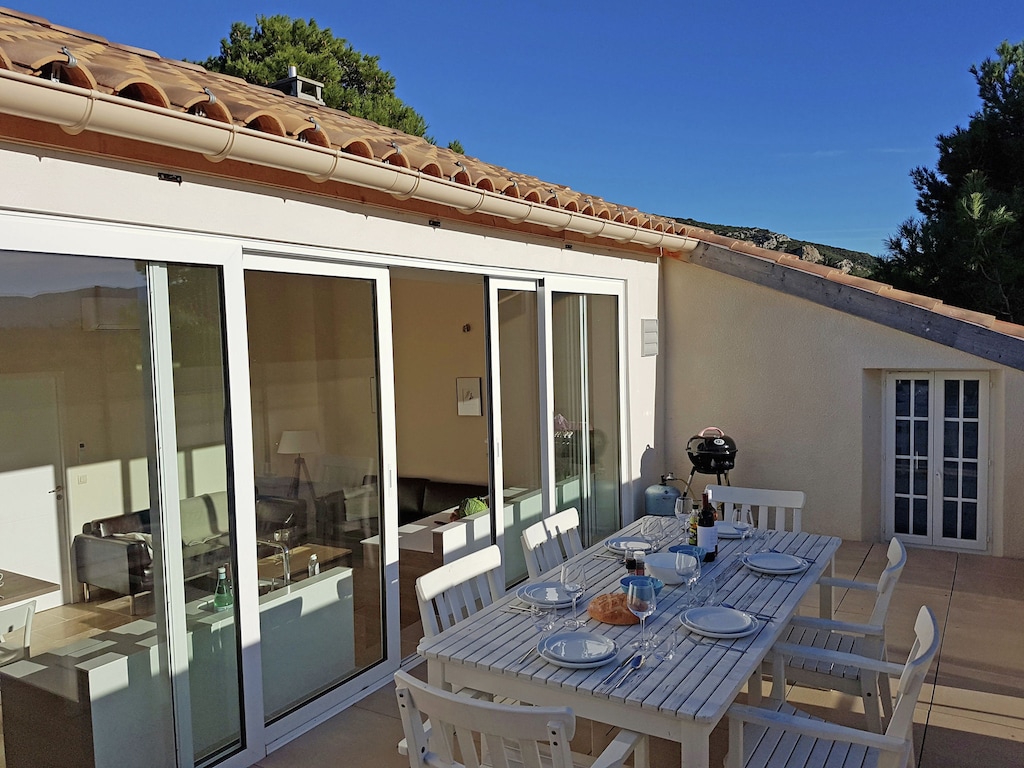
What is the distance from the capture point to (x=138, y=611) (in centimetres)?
358

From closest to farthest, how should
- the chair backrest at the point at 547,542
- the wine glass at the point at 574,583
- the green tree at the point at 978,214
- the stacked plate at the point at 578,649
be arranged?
the stacked plate at the point at 578,649
the wine glass at the point at 574,583
the chair backrest at the point at 547,542
the green tree at the point at 978,214

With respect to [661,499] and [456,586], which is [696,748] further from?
[661,499]

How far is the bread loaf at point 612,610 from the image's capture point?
11.6 feet

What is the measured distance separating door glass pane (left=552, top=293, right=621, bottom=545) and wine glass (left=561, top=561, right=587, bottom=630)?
2.64m

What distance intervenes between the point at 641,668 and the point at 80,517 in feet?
8.71

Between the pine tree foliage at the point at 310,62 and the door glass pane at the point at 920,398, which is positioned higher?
the pine tree foliage at the point at 310,62

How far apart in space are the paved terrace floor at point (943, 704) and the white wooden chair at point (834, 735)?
0.97 meters

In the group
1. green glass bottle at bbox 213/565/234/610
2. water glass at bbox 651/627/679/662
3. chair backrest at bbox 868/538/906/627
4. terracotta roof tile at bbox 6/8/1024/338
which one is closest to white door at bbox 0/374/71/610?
green glass bottle at bbox 213/565/234/610

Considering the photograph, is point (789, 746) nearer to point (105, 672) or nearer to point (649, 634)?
point (649, 634)

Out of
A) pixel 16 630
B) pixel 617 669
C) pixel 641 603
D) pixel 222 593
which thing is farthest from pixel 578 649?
pixel 16 630

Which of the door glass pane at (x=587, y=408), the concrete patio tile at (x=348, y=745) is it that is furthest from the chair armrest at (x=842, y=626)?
the door glass pane at (x=587, y=408)

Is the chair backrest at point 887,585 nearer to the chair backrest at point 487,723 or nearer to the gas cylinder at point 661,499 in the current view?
the chair backrest at point 487,723

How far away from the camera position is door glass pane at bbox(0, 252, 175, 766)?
3244 mm

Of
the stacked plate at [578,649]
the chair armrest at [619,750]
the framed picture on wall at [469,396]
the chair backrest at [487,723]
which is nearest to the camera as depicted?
the chair backrest at [487,723]
